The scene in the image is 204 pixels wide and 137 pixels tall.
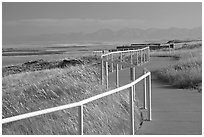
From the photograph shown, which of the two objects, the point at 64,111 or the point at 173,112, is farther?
the point at 173,112

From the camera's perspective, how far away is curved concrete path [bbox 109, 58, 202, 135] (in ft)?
27.1

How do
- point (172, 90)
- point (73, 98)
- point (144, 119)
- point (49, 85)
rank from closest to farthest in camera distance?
1. point (144, 119)
2. point (73, 98)
3. point (49, 85)
4. point (172, 90)

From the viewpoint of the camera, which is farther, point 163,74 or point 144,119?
point 163,74

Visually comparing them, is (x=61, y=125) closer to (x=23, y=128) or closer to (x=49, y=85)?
(x=23, y=128)

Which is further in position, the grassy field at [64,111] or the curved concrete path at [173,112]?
the curved concrete path at [173,112]

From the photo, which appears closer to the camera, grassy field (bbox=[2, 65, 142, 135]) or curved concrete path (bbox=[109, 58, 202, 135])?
grassy field (bbox=[2, 65, 142, 135])

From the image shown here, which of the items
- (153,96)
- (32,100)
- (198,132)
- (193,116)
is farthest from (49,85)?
(198,132)

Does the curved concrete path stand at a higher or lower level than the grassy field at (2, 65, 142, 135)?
lower

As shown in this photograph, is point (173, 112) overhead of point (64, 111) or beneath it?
beneath

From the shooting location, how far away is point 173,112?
9.93 m

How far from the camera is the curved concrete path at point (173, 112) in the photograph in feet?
27.1

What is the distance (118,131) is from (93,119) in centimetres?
45

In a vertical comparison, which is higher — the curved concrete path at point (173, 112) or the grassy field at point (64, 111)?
the grassy field at point (64, 111)

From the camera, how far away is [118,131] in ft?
26.6
